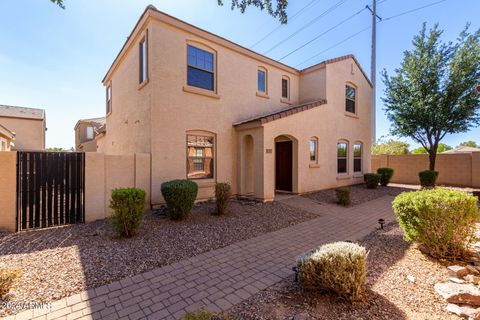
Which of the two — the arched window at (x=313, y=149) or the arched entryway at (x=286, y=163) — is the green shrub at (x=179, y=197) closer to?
the arched entryway at (x=286, y=163)

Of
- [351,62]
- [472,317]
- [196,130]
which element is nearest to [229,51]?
[196,130]

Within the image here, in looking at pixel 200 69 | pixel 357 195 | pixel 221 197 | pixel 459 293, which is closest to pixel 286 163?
pixel 357 195

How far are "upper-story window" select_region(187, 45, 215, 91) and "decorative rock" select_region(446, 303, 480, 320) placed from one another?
939 centimetres

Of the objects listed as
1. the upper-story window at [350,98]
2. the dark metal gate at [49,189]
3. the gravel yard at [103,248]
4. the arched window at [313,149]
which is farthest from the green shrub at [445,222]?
the upper-story window at [350,98]

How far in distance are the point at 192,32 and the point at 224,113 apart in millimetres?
3464

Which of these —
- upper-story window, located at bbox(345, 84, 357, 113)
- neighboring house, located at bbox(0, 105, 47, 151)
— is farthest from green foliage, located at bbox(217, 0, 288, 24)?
neighboring house, located at bbox(0, 105, 47, 151)

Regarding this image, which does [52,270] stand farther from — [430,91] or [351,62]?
[430,91]

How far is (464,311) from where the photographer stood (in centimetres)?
282

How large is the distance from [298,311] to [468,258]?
3801mm

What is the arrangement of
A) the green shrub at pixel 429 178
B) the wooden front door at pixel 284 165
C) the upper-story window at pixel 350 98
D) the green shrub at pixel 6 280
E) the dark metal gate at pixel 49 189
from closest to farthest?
the green shrub at pixel 6 280
the dark metal gate at pixel 49 189
the wooden front door at pixel 284 165
the green shrub at pixel 429 178
the upper-story window at pixel 350 98

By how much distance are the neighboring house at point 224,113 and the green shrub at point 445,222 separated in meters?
5.50

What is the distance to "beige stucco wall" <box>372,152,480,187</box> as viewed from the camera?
14523mm

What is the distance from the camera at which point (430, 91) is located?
44.2 ft

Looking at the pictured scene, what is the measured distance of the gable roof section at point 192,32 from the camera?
8.30 m
